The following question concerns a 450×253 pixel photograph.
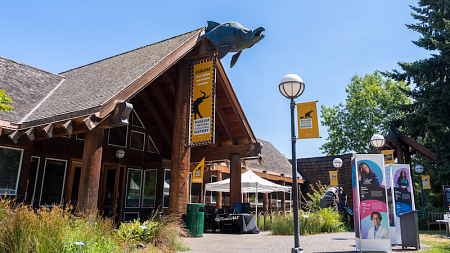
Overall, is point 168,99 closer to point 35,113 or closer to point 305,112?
point 35,113

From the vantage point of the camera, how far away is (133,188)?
47.9 ft

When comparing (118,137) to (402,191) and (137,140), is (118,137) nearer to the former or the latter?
(137,140)

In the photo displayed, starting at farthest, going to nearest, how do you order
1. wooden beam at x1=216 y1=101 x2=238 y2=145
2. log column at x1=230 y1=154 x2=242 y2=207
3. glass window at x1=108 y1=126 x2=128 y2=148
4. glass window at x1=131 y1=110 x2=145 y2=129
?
glass window at x1=131 y1=110 x2=145 y2=129 → glass window at x1=108 y1=126 x2=128 y2=148 → wooden beam at x1=216 y1=101 x2=238 y2=145 → log column at x1=230 y1=154 x2=242 y2=207

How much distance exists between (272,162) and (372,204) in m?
17.4

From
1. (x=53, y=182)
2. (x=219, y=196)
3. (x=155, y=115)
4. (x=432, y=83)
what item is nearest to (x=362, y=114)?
(x=432, y=83)

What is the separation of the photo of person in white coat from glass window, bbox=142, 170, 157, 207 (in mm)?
9579

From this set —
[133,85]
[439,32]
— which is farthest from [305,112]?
[439,32]

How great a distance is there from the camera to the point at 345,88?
130 ft

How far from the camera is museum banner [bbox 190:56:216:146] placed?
10320 mm

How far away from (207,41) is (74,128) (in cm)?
493

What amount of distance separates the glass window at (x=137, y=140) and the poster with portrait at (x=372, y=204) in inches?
386

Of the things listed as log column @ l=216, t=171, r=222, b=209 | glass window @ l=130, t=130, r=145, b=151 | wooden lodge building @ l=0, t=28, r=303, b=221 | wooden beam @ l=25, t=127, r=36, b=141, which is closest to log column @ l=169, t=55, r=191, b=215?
wooden lodge building @ l=0, t=28, r=303, b=221

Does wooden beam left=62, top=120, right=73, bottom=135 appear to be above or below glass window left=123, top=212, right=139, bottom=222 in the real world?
above

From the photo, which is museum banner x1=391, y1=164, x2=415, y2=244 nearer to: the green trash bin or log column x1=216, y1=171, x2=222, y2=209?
the green trash bin
